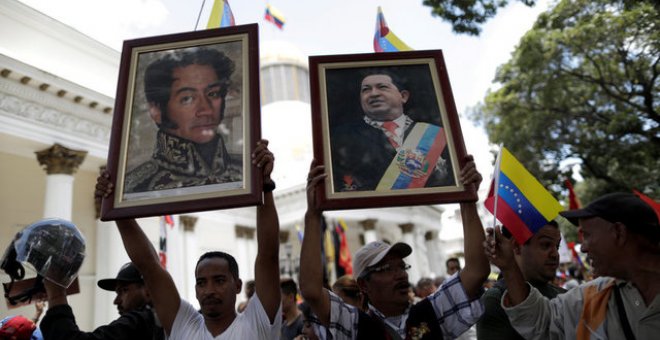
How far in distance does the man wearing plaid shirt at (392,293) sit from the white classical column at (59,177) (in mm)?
10210

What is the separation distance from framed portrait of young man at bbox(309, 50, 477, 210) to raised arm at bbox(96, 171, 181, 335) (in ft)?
3.41

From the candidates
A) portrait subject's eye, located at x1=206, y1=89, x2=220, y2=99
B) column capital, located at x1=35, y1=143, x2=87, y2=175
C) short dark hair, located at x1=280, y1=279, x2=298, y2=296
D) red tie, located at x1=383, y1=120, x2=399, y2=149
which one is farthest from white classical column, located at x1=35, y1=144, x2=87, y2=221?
red tie, located at x1=383, y1=120, x2=399, y2=149

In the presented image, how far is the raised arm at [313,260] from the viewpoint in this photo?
7.65 feet

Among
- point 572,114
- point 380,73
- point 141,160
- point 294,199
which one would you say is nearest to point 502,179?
point 380,73

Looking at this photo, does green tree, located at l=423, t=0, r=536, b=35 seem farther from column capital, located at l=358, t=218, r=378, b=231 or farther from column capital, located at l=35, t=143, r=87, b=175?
column capital, located at l=358, t=218, r=378, b=231

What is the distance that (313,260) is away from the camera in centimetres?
238

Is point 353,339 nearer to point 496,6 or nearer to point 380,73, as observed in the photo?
point 380,73

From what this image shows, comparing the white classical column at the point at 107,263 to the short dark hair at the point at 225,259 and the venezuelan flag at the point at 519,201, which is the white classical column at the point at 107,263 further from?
the venezuelan flag at the point at 519,201

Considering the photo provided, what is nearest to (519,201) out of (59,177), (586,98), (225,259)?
(225,259)

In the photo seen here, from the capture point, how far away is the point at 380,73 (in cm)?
274

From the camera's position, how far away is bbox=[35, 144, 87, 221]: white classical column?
10.8 metres

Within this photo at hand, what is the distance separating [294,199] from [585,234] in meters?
24.0

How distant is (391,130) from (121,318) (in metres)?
1.80

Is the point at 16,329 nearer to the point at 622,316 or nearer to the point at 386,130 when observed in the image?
the point at 386,130
